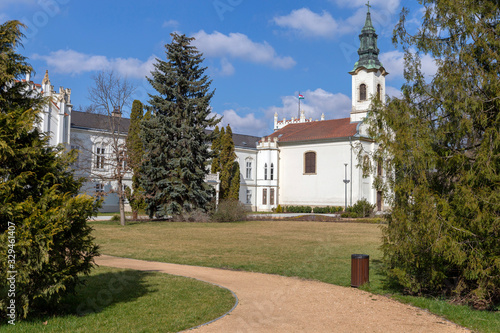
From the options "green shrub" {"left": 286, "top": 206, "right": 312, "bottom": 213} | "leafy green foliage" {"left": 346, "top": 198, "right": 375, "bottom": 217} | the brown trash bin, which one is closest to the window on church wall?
"green shrub" {"left": 286, "top": 206, "right": 312, "bottom": 213}

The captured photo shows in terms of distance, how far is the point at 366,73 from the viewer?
51.3m

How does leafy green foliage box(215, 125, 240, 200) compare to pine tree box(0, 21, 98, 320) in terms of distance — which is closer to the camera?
pine tree box(0, 21, 98, 320)

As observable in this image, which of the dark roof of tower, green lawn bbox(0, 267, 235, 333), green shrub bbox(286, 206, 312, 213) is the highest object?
the dark roof of tower

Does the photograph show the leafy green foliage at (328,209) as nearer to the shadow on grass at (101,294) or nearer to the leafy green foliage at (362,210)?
the leafy green foliage at (362,210)

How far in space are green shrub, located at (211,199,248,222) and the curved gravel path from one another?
808 inches

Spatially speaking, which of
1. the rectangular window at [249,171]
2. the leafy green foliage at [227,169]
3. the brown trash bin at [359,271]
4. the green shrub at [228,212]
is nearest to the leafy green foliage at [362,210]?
the green shrub at [228,212]

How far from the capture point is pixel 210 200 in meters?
33.3

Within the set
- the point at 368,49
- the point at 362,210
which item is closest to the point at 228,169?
the point at 362,210

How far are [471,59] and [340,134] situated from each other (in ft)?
137

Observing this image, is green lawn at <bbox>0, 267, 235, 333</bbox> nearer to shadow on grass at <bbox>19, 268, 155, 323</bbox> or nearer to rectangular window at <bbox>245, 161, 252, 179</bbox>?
shadow on grass at <bbox>19, 268, 155, 323</bbox>

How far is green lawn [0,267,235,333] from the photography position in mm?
6661

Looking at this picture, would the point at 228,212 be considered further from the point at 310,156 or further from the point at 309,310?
the point at 309,310

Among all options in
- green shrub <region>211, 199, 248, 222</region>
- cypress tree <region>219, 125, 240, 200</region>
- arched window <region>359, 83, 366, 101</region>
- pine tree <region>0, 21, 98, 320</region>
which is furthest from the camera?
arched window <region>359, 83, 366, 101</region>

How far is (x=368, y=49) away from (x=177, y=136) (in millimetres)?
30015
